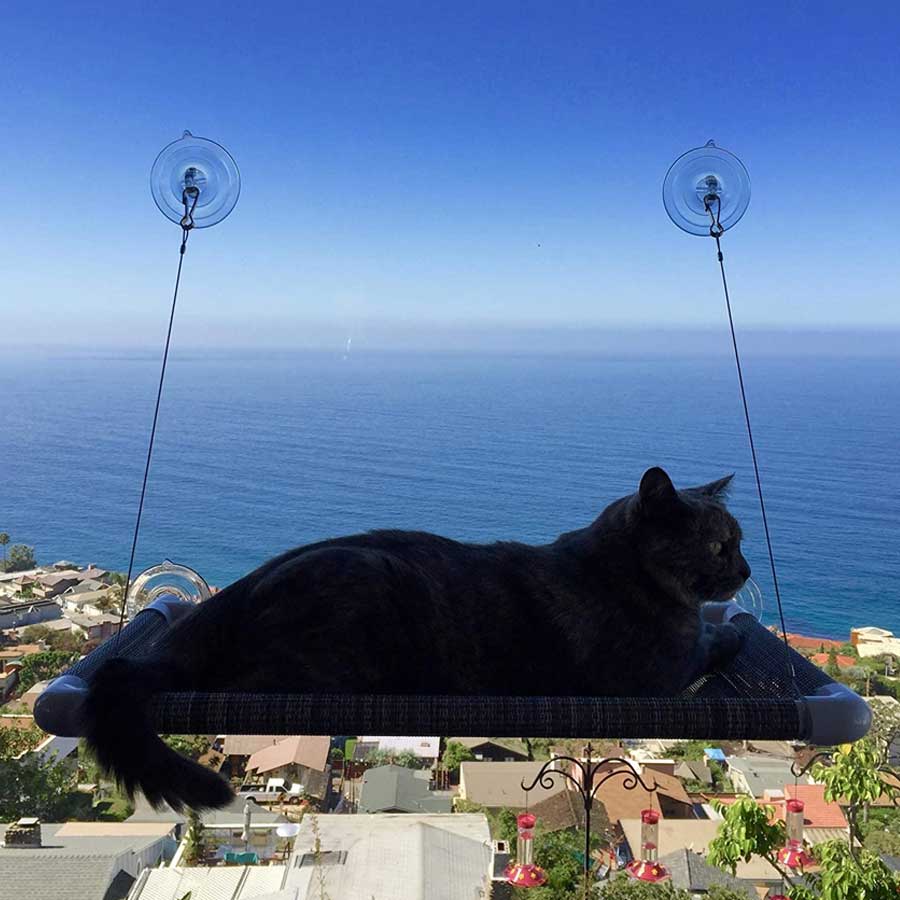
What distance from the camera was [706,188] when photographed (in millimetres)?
2275

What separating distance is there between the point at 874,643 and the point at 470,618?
16023mm

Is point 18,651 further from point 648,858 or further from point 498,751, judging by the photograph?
point 648,858

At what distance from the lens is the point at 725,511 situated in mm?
1593

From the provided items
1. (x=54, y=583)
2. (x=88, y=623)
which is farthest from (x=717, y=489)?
(x=54, y=583)

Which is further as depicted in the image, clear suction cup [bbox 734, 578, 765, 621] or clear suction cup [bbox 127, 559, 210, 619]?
clear suction cup [bbox 127, 559, 210, 619]

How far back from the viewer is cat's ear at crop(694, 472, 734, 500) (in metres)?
1.68

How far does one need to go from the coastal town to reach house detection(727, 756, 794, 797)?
0.03 m

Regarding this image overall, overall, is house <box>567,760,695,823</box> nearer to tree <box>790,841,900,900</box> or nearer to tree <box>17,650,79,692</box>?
tree <box>790,841,900,900</box>

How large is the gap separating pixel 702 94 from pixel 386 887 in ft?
51.5

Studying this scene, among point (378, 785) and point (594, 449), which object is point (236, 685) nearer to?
point (378, 785)

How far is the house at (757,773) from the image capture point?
5.80 metres

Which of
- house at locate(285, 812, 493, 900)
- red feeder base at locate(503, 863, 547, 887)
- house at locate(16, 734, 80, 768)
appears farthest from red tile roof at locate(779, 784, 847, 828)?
house at locate(16, 734, 80, 768)

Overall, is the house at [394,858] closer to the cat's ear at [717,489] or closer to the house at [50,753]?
the cat's ear at [717,489]

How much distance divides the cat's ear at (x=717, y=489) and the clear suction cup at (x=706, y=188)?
0.83 m
